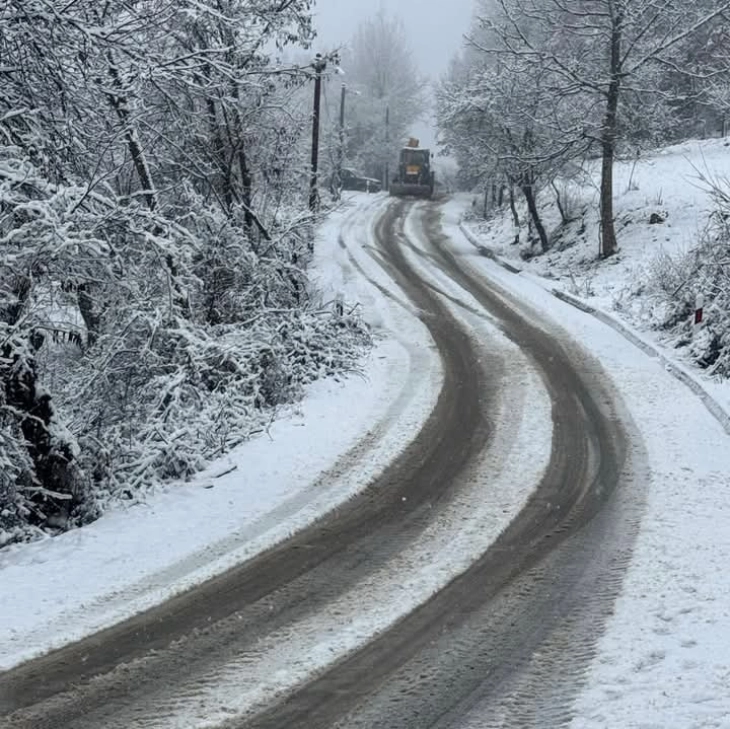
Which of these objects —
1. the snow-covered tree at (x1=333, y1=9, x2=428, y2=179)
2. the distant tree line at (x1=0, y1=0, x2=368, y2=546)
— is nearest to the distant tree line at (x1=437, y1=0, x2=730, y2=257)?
the distant tree line at (x1=0, y1=0, x2=368, y2=546)

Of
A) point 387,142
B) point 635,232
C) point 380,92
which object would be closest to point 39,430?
point 635,232

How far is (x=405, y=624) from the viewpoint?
5.55 m

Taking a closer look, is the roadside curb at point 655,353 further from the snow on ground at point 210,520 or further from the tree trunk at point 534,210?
the tree trunk at point 534,210

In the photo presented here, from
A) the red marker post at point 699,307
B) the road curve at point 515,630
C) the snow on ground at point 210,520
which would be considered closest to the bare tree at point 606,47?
the red marker post at point 699,307

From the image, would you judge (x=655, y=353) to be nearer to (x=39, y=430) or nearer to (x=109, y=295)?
(x=109, y=295)

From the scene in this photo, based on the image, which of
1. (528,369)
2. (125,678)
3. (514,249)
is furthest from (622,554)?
(514,249)

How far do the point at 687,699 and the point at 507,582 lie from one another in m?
1.77

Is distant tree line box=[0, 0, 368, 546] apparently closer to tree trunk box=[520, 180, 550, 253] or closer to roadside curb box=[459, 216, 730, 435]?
roadside curb box=[459, 216, 730, 435]

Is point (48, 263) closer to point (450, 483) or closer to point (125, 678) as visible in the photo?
point (125, 678)

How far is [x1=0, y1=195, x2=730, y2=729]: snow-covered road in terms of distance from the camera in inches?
186

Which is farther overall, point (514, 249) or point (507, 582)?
point (514, 249)

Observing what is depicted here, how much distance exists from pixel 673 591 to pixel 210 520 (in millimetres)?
3961

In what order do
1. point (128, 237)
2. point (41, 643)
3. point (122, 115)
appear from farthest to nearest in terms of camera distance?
point (122, 115) < point (128, 237) < point (41, 643)

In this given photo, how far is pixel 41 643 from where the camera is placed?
5.22 meters
